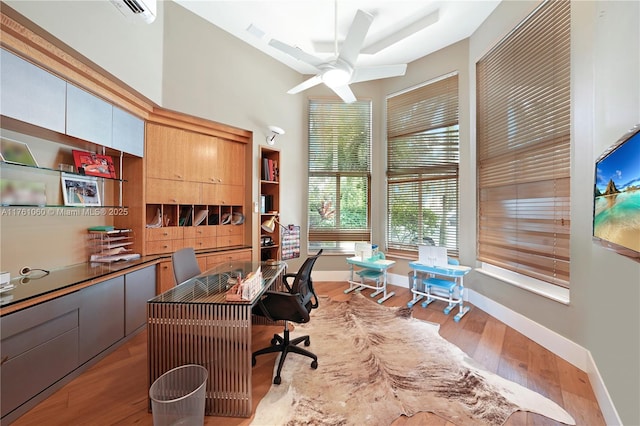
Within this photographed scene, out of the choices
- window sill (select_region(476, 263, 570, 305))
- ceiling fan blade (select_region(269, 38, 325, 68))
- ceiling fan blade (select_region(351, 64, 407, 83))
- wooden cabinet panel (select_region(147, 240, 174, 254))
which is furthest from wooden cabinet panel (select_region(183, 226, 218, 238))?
window sill (select_region(476, 263, 570, 305))

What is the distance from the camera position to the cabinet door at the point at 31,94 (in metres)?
1.74

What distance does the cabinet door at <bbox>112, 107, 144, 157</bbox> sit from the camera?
2.73m

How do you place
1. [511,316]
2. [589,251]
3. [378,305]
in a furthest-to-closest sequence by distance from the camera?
[378,305]
[511,316]
[589,251]

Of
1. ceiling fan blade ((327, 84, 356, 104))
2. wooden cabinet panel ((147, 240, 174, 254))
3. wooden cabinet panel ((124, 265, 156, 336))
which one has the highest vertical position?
ceiling fan blade ((327, 84, 356, 104))

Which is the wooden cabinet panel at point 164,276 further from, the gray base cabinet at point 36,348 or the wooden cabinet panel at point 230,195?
the wooden cabinet panel at point 230,195

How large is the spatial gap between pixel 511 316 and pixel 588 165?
72.6 inches

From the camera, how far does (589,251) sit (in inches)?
83.9

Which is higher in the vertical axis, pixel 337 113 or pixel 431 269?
pixel 337 113

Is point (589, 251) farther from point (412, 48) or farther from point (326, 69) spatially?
point (412, 48)

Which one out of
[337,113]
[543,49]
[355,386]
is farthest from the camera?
[337,113]

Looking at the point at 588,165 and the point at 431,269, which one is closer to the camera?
the point at 588,165

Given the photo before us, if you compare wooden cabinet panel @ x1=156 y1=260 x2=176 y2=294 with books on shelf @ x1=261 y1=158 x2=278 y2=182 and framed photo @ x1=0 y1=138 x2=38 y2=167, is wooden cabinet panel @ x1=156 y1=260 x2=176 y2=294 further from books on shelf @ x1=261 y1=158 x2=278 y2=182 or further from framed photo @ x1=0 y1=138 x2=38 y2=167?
books on shelf @ x1=261 y1=158 x2=278 y2=182

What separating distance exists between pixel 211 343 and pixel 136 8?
2.49 meters

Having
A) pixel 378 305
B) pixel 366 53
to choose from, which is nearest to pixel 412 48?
pixel 366 53
